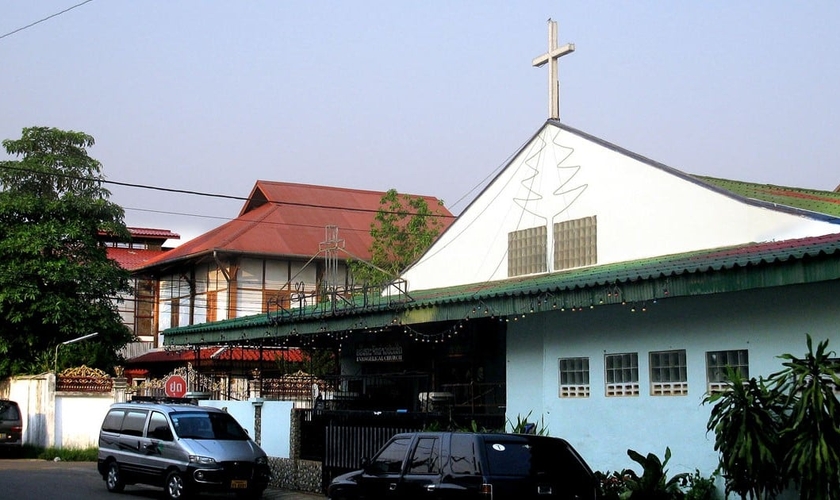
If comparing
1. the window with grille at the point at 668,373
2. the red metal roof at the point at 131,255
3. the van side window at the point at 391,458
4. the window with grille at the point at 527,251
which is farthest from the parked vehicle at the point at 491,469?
the red metal roof at the point at 131,255

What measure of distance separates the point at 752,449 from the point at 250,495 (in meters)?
10.8

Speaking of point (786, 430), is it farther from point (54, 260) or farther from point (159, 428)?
point (54, 260)

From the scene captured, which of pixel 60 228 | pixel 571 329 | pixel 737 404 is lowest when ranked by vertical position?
pixel 737 404

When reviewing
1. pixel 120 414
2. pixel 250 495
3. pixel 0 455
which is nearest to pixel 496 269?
pixel 250 495

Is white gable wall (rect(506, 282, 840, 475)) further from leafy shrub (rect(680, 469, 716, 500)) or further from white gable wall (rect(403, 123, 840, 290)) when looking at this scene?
white gable wall (rect(403, 123, 840, 290))

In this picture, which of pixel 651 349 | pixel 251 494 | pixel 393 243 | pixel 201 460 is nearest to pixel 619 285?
pixel 651 349

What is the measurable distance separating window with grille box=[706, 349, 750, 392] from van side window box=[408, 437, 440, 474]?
4710 mm

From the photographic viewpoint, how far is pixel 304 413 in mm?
23828

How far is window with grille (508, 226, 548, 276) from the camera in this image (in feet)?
73.3

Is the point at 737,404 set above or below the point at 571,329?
below

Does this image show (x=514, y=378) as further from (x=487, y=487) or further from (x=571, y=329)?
(x=487, y=487)

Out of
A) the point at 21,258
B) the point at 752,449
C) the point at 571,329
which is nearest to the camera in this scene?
the point at 752,449

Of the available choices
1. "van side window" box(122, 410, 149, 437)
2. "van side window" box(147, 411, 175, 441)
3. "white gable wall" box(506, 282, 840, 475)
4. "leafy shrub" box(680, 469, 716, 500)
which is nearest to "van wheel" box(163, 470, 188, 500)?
"van side window" box(147, 411, 175, 441)

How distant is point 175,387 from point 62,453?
838 centimetres
